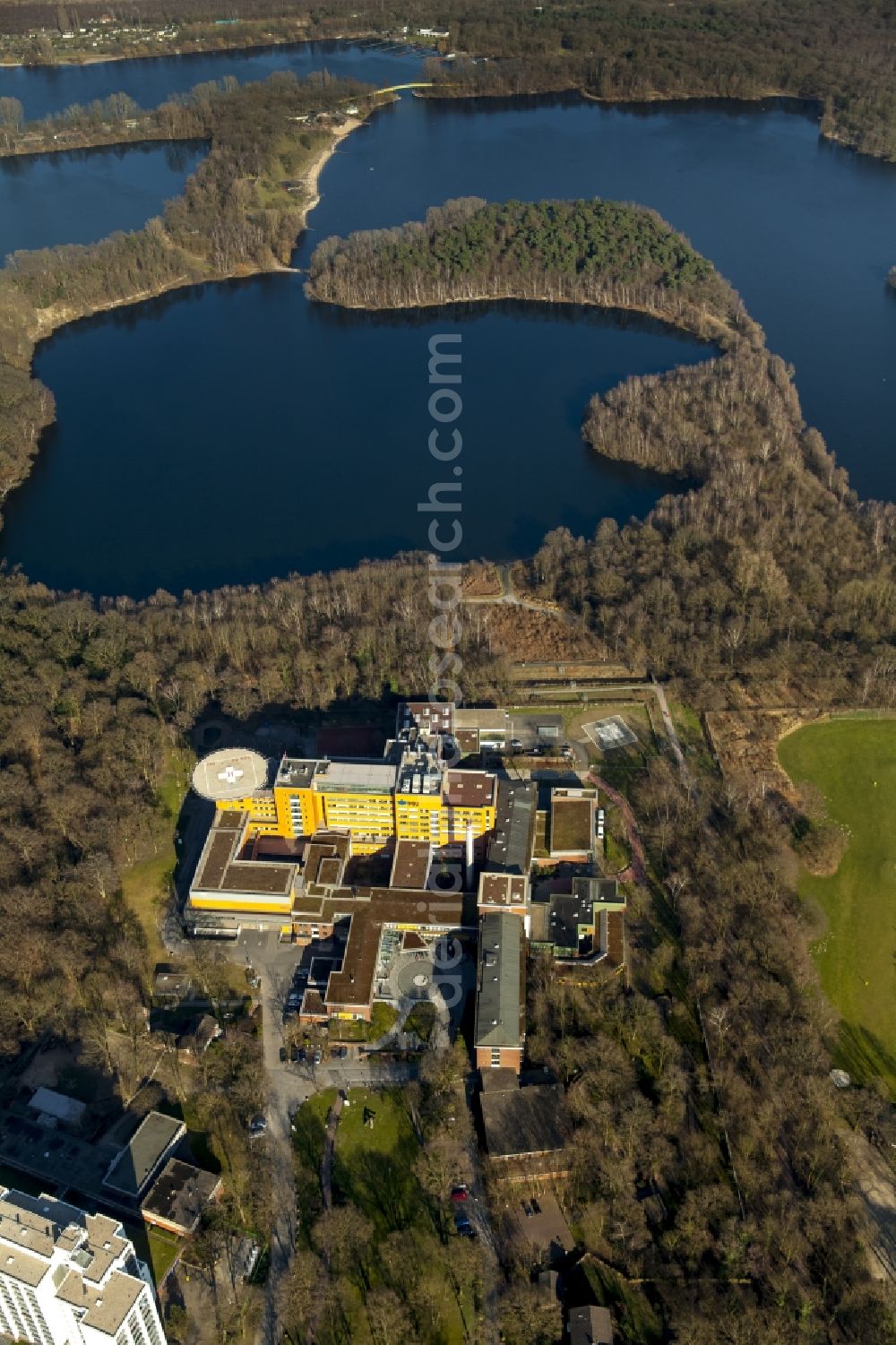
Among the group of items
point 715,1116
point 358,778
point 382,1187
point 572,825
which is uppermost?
point 358,778

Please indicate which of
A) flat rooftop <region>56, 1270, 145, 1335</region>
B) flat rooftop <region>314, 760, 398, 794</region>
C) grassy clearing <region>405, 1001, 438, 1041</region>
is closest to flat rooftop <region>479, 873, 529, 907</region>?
grassy clearing <region>405, 1001, 438, 1041</region>

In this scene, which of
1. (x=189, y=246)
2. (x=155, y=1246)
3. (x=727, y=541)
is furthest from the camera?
(x=189, y=246)

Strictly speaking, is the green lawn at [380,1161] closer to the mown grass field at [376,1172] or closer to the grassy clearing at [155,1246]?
the mown grass field at [376,1172]

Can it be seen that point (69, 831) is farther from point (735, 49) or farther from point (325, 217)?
point (735, 49)

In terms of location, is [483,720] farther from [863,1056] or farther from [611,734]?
[863,1056]

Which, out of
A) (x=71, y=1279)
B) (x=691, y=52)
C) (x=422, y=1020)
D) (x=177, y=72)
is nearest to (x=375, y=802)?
(x=422, y=1020)

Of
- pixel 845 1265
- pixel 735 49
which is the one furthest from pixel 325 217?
pixel 845 1265

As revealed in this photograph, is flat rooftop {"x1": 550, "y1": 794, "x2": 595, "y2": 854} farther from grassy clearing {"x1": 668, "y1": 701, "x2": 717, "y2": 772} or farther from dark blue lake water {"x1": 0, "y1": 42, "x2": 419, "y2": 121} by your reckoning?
dark blue lake water {"x1": 0, "y1": 42, "x2": 419, "y2": 121}

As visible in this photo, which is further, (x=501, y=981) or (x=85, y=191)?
(x=85, y=191)
